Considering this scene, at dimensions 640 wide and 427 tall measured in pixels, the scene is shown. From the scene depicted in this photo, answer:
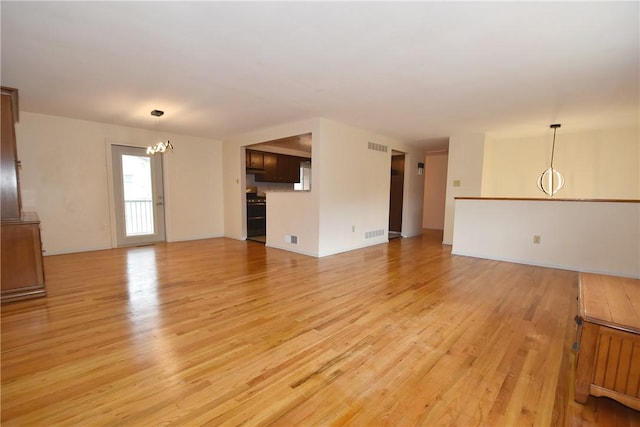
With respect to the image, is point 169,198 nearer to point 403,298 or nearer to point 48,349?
point 48,349

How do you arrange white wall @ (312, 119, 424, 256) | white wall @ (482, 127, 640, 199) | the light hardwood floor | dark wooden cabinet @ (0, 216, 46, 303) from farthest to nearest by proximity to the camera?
white wall @ (482, 127, 640, 199), white wall @ (312, 119, 424, 256), dark wooden cabinet @ (0, 216, 46, 303), the light hardwood floor

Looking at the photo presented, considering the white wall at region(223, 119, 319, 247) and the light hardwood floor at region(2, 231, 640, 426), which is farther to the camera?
the white wall at region(223, 119, 319, 247)

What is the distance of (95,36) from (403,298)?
3.59 meters

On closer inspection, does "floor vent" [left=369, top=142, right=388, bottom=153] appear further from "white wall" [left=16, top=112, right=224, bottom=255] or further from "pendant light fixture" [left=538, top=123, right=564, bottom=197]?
"white wall" [left=16, top=112, right=224, bottom=255]

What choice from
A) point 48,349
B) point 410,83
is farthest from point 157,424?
point 410,83

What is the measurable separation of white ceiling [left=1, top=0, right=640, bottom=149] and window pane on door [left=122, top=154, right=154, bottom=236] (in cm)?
143

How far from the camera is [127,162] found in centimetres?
550

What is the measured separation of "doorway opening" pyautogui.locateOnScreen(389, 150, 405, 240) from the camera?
7430 millimetres

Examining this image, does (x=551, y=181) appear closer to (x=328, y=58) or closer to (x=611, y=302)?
(x=611, y=302)

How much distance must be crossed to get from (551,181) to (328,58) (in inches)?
221

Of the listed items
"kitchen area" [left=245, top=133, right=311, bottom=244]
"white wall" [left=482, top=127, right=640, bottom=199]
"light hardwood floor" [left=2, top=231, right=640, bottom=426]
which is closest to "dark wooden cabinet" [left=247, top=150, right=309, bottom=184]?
"kitchen area" [left=245, top=133, right=311, bottom=244]

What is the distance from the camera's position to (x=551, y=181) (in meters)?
5.60

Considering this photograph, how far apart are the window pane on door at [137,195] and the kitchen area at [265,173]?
205 centimetres

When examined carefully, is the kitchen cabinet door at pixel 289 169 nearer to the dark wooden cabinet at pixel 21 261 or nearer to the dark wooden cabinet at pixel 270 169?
the dark wooden cabinet at pixel 270 169
